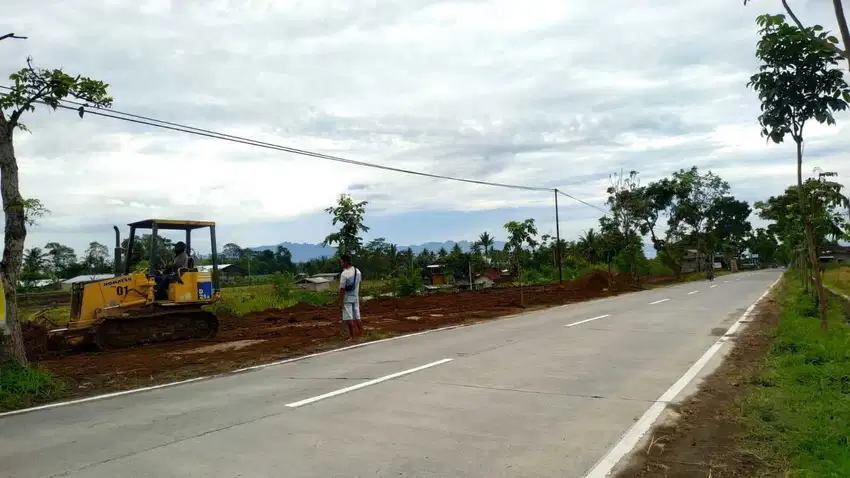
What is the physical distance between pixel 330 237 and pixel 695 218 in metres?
53.4

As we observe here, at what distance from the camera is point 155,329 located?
15.3 m

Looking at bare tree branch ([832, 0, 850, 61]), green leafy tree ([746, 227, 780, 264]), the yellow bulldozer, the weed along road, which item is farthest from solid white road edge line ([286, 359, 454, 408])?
green leafy tree ([746, 227, 780, 264])

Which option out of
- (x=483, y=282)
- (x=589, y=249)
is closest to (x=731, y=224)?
(x=589, y=249)

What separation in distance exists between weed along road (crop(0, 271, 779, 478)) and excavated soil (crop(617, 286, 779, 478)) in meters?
0.30

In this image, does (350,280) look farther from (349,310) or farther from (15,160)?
(15,160)

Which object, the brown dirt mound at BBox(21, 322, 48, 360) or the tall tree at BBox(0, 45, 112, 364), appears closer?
the tall tree at BBox(0, 45, 112, 364)

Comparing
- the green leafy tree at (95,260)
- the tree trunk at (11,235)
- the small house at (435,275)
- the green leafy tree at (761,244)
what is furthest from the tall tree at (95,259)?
the green leafy tree at (761,244)

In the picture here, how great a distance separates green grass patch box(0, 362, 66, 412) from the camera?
27.6 ft

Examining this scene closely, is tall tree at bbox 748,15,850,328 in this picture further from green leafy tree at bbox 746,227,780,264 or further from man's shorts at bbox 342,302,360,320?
green leafy tree at bbox 746,227,780,264

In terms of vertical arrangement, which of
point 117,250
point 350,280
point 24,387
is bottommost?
point 24,387

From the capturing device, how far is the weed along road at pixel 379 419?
208 inches

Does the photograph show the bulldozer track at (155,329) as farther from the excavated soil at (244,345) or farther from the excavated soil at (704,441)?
the excavated soil at (704,441)

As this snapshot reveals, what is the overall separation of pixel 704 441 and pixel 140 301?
1287 centimetres

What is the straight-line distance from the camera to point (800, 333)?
12141 mm
